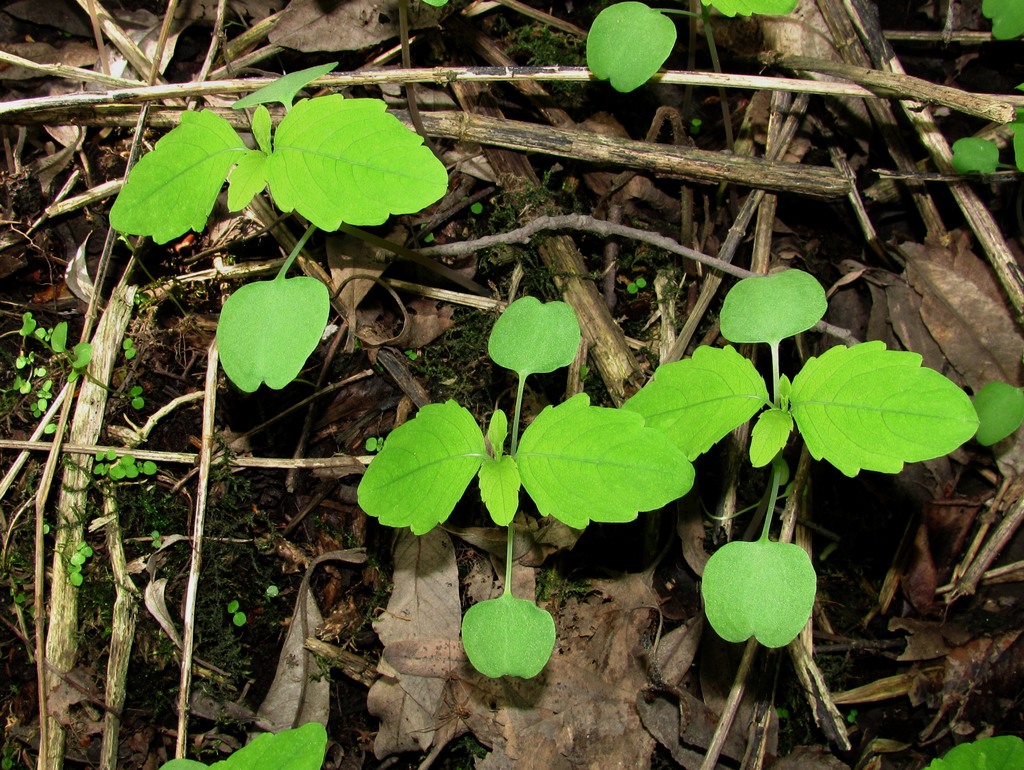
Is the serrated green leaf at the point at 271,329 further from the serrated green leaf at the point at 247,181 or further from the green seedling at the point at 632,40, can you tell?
the green seedling at the point at 632,40

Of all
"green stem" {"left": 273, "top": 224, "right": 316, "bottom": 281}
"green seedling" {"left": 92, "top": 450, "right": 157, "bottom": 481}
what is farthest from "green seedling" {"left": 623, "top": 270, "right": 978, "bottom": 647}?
"green seedling" {"left": 92, "top": 450, "right": 157, "bottom": 481}

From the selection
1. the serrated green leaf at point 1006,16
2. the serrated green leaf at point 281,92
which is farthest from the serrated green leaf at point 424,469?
the serrated green leaf at point 1006,16

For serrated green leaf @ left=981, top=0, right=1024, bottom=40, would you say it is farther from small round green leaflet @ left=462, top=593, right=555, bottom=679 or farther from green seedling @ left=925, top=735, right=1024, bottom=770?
small round green leaflet @ left=462, top=593, right=555, bottom=679

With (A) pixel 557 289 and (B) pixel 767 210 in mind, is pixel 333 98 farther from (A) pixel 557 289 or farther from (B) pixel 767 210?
(B) pixel 767 210

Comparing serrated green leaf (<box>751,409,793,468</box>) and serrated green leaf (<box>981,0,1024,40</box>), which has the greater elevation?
serrated green leaf (<box>981,0,1024,40</box>)

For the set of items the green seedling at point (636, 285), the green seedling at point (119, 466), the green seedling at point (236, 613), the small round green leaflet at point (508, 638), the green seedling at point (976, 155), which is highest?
the green seedling at point (976, 155)

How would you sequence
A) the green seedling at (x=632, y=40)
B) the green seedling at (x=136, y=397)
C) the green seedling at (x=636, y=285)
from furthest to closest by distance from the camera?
the green seedling at (x=636, y=285), the green seedling at (x=136, y=397), the green seedling at (x=632, y=40)
